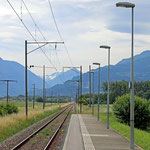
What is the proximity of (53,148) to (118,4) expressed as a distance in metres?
8.00

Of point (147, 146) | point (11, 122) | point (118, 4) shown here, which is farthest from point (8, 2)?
point (11, 122)

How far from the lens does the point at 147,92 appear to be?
15000 centimetres

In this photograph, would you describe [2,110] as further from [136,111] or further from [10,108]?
[136,111]

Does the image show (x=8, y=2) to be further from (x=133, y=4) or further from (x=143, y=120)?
(x=143, y=120)

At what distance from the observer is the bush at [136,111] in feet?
128

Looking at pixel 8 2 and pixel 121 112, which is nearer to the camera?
pixel 8 2

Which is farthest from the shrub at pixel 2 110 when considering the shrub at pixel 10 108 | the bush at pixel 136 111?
the bush at pixel 136 111

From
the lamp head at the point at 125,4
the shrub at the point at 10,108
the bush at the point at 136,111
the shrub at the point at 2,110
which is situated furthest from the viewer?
the shrub at the point at 10,108

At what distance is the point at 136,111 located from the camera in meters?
38.9

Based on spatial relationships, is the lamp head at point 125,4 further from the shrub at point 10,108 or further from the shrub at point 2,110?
the shrub at point 10,108

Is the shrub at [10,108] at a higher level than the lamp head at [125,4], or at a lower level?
lower

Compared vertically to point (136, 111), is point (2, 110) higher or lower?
lower

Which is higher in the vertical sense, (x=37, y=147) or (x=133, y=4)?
(x=133, y=4)

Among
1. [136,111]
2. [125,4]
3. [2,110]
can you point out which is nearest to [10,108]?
[2,110]
